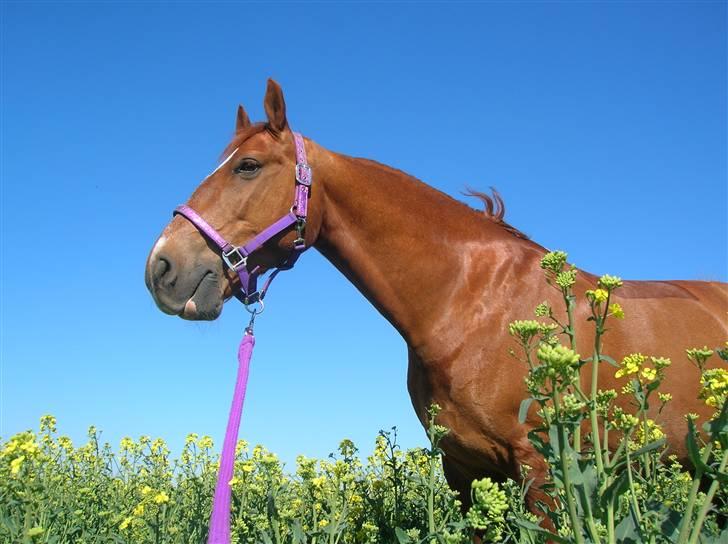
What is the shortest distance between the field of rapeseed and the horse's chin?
0.88 meters

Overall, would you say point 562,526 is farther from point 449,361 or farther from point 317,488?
point 449,361

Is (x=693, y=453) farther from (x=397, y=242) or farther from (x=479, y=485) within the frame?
(x=397, y=242)

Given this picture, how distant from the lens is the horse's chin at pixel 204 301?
3818 millimetres

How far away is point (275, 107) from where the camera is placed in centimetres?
426

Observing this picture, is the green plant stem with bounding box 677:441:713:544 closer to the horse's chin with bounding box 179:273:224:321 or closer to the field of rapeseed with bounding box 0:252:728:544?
the field of rapeseed with bounding box 0:252:728:544

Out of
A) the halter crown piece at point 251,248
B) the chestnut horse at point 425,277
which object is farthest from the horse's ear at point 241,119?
the halter crown piece at point 251,248

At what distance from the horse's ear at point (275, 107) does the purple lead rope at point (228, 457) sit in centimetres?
150

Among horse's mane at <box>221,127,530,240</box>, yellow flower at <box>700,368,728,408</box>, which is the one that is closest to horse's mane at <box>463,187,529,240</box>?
horse's mane at <box>221,127,530,240</box>

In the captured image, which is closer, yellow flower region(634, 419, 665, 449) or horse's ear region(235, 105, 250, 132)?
yellow flower region(634, 419, 665, 449)

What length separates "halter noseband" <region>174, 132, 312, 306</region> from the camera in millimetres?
3838

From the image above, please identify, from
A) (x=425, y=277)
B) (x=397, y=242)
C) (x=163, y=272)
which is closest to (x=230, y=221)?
(x=163, y=272)

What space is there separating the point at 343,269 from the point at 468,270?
843mm

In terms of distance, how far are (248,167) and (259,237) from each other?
51cm

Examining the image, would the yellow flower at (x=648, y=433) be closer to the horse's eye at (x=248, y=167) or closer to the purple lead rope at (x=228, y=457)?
the purple lead rope at (x=228, y=457)
